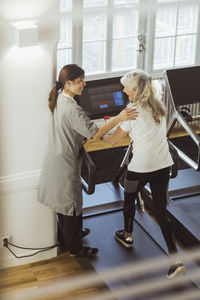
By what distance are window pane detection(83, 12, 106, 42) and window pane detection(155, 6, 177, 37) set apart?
0.53m

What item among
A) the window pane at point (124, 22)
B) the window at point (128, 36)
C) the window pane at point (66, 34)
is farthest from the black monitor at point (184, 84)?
the window pane at point (66, 34)

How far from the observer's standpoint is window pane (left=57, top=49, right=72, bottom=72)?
4504 millimetres

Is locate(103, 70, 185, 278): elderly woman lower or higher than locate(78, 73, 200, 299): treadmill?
higher

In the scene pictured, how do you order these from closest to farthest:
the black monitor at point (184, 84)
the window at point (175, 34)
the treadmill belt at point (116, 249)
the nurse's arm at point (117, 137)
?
the nurse's arm at point (117, 137)
the treadmill belt at point (116, 249)
the black monitor at point (184, 84)
the window at point (175, 34)

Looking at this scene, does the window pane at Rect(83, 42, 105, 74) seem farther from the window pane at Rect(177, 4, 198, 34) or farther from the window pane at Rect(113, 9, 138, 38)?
the window pane at Rect(177, 4, 198, 34)

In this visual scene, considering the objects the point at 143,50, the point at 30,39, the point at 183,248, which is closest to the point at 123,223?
the point at 183,248

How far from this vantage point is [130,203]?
3018 millimetres

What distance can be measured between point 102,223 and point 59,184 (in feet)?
2.06

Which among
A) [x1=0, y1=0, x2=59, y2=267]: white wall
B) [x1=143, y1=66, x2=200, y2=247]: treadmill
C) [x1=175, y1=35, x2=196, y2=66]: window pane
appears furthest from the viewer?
[x1=175, y1=35, x2=196, y2=66]: window pane

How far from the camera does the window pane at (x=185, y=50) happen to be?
197 inches

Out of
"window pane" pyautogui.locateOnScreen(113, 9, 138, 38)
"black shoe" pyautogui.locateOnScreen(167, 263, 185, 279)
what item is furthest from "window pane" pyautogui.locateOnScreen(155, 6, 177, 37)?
"black shoe" pyautogui.locateOnScreen(167, 263, 185, 279)

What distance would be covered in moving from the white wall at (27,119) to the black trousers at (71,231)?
0.07 m

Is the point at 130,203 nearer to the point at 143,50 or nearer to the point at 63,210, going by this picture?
the point at 63,210

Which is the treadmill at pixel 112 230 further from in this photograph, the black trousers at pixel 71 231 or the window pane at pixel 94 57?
the window pane at pixel 94 57
